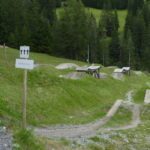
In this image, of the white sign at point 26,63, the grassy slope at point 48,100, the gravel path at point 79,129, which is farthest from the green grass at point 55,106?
the white sign at point 26,63

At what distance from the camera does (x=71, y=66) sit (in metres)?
79.4

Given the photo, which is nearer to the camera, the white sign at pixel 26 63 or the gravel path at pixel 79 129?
the white sign at pixel 26 63

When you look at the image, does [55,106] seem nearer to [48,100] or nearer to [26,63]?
[48,100]

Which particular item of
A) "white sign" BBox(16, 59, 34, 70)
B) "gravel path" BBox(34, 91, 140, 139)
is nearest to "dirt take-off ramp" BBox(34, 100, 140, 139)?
"gravel path" BBox(34, 91, 140, 139)

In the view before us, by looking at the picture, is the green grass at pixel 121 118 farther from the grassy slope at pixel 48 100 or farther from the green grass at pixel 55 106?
the grassy slope at pixel 48 100

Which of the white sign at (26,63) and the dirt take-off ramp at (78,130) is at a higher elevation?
the white sign at (26,63)

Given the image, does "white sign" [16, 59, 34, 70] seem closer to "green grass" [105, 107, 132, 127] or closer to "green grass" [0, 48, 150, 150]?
"green grass" [0, 48, 150, 150]

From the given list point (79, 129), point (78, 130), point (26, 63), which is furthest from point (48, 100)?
point (26, 63)

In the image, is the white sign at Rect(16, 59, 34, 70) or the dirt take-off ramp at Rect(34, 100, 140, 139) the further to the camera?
the dirt take-off ramp at Rect(34, 100, 140, 139)

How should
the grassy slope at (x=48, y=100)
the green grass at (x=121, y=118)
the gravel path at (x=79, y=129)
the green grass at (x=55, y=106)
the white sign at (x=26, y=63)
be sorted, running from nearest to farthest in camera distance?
the white sign at (x=26, y=63), the green grass at (x=55, y=106), the gravel path at (x=79, y=129), the grassy slope at (x=48, y=100), the green grass at (x=121, y=118)

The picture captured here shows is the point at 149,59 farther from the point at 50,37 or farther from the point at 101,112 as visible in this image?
the point at 101,112

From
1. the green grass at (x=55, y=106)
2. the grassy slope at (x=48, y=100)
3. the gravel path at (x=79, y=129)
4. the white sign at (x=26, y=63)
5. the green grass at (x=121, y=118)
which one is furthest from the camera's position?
the green grass at (x=121, y=118)

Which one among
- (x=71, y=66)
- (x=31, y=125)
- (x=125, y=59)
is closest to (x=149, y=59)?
(x=125, y=59)

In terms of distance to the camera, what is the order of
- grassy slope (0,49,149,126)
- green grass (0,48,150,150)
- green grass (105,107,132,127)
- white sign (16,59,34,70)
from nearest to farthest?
white sign (16,59,34,70) < green grass (0,48,150,150) < grassy slope (0,49,149,126) < green grass (105,107,132,127)
